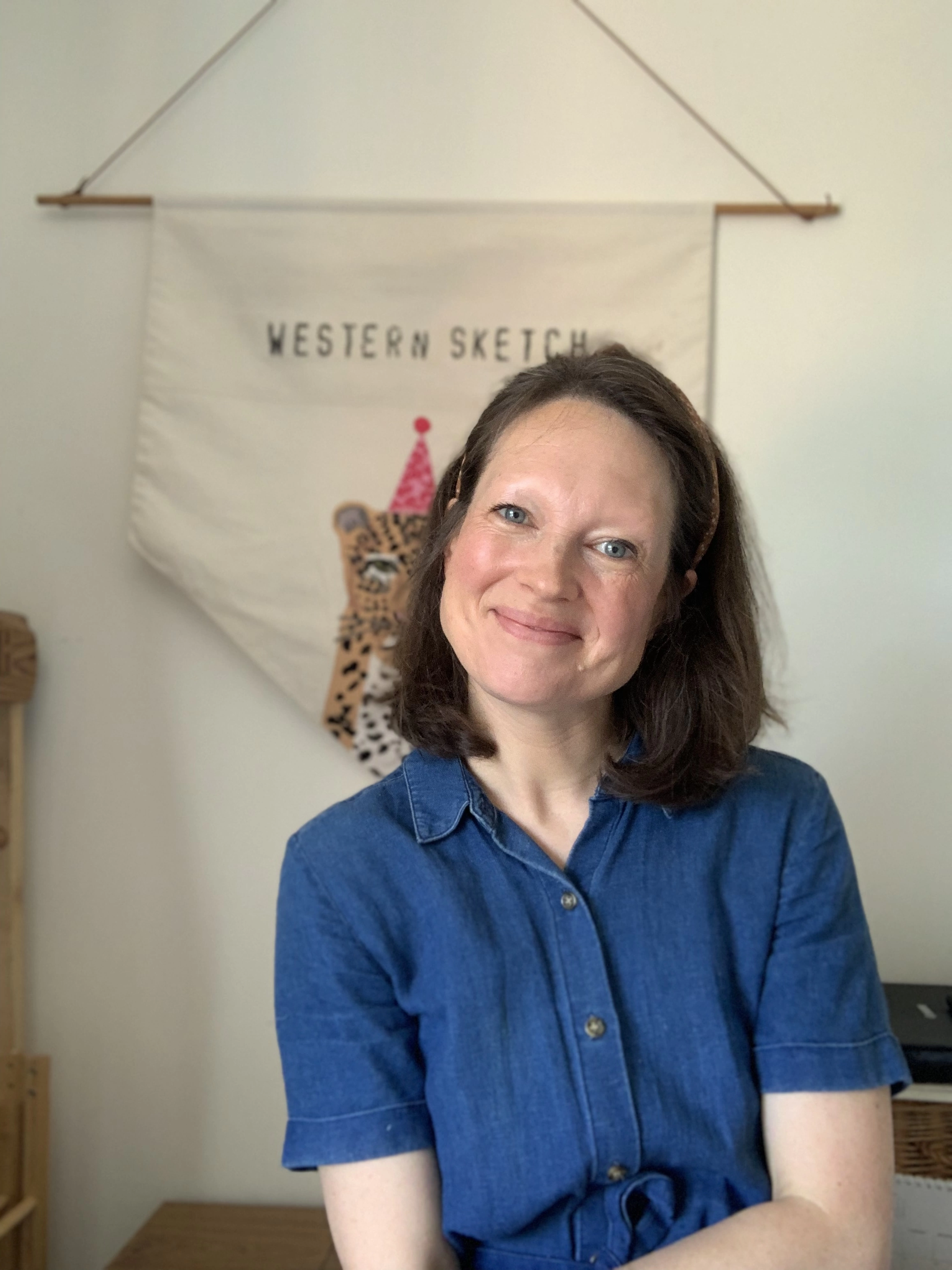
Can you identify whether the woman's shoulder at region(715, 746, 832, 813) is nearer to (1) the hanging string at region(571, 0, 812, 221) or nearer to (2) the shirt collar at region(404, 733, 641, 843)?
(2) the shirt collar at region(404, 733, 641, 843)

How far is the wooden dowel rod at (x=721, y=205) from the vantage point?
165 centimetres

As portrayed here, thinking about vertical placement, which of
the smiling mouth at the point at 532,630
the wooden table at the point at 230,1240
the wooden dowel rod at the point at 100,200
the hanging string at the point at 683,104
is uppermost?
the hanging string at the point at 683,104

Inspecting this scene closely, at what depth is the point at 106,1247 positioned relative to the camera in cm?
172

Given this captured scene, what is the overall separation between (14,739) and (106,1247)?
0.84 meters

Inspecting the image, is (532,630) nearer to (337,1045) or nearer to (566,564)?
(566,564)

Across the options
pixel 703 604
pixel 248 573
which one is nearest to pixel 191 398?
pixel 248 573

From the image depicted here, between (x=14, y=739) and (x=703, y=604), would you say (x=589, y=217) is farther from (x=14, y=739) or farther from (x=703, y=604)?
(x=14, y=739)

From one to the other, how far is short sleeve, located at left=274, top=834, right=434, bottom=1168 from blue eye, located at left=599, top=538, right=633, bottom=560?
393 mm

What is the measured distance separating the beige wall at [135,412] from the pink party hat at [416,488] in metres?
0.37

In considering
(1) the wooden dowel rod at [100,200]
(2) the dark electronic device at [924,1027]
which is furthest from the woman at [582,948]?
(1) the wooden dowel rod at [100,200]

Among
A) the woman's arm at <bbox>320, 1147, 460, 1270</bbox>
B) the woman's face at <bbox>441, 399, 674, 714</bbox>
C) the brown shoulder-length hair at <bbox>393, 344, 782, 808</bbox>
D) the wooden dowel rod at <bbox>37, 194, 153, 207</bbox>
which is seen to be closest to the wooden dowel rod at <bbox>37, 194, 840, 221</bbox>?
the wooden dowel rod at <bbox>37, 194, 153, 207</bbox>

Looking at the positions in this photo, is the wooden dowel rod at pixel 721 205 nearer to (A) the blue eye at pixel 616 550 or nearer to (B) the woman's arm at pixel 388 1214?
(A) the blue eye at pixel 616 550

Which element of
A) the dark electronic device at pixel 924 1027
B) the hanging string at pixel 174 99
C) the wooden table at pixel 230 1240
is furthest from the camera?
the hanging string at pixel 174 99

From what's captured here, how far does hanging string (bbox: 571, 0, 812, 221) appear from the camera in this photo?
66.0 inches
